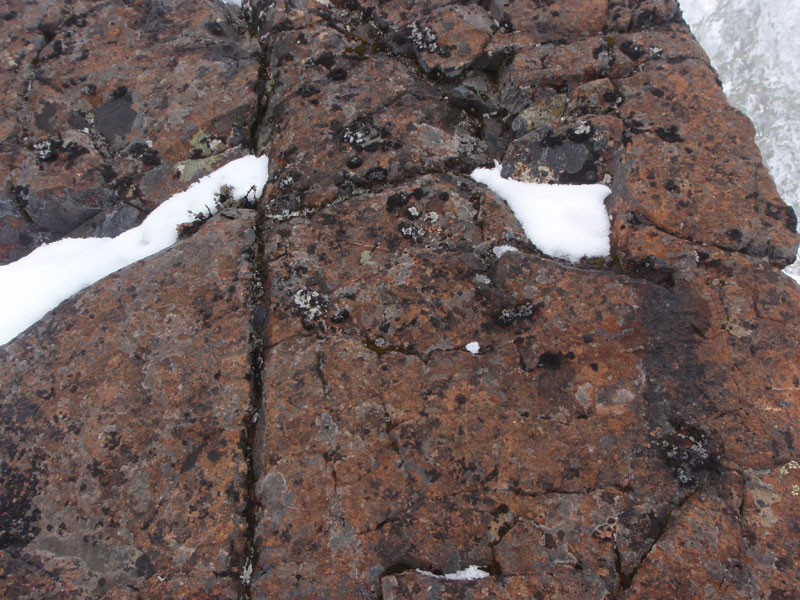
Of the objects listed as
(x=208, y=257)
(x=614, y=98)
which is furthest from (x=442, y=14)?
(x=208, y=257)

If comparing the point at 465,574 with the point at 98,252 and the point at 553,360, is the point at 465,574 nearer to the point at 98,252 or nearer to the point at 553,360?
the point at 553,360

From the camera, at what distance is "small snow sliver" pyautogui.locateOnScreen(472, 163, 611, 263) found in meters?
4.93

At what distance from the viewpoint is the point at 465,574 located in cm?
368

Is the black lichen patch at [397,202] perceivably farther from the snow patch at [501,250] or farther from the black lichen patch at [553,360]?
the black lichen patch at [553,360]

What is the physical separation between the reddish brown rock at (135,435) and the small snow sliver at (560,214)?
114 inches

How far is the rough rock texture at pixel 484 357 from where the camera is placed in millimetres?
3742

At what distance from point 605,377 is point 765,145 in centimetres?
3715

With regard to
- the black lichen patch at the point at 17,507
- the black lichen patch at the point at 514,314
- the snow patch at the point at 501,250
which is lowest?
the black lichen patch at the point at 17,507

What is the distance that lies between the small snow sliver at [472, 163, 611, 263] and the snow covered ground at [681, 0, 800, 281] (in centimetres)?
3375

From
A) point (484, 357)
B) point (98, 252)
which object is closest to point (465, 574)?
point (484, 357)

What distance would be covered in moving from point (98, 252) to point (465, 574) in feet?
16.4

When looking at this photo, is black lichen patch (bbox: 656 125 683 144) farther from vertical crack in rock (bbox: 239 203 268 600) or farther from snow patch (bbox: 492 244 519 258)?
vertical crack in rock (bbox: 239 203 268 600)

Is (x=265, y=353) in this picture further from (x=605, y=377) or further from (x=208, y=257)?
(x=605, y=377)

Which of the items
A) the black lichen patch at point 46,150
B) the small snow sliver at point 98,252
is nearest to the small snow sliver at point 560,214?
the small snow sliver at point 98,252
